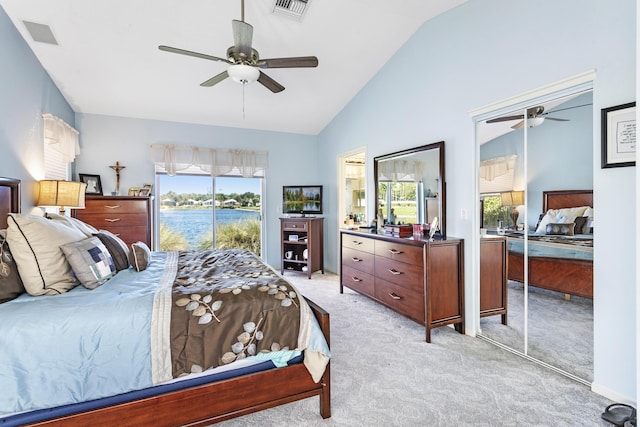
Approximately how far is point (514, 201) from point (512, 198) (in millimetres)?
31

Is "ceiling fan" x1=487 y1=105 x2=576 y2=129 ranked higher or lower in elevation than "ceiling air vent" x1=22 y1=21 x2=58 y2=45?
lower

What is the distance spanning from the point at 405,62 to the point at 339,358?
10.9 ft

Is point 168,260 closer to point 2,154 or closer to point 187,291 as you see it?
point 187,291

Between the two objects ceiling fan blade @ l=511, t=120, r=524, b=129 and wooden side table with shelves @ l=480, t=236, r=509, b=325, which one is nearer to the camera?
ceiling fan blade @ l=511, t=120, r=524, b=129

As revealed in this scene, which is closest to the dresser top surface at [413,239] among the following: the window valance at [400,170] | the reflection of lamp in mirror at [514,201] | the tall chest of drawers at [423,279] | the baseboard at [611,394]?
the tall chest of drawers at [423,279]

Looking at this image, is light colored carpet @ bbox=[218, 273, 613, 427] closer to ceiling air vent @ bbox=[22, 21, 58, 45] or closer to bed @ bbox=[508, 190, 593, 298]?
bed @ bbox=[508, 190, 593, 298]

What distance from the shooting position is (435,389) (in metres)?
2.07

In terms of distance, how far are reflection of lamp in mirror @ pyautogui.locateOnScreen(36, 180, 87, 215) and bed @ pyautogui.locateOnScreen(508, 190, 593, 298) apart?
427cm

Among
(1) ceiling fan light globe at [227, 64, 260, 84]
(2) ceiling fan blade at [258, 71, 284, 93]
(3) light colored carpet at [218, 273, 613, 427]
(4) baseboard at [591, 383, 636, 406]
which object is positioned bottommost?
(3) light colored carpet at [218, 273, 613, 427]

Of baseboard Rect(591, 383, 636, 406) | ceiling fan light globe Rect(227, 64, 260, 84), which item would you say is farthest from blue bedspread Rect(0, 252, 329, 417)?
baseboard Rect(591, 383, 636, 406)

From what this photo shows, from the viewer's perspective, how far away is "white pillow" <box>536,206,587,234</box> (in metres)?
2.15

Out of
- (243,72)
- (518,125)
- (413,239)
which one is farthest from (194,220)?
(518,125)

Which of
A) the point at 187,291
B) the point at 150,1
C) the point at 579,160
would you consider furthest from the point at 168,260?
the point at 579,160

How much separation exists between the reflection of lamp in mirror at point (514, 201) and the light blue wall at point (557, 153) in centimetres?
5
